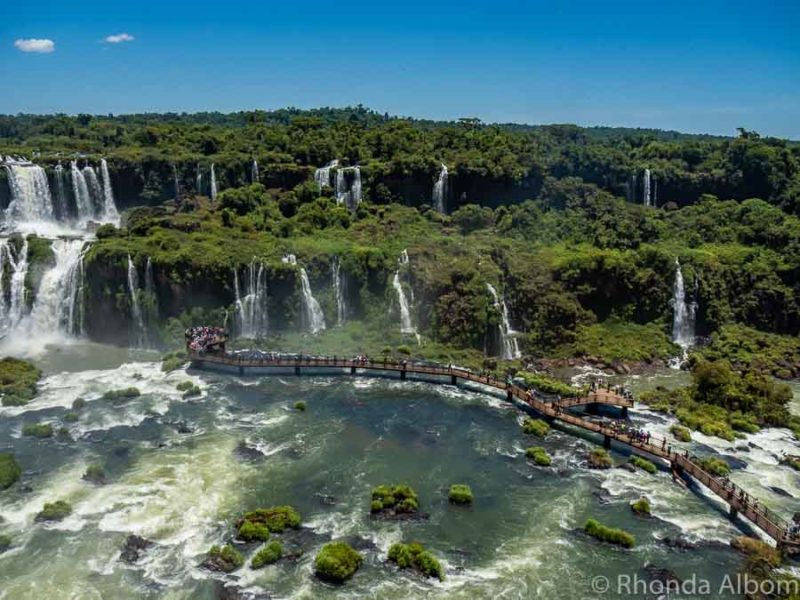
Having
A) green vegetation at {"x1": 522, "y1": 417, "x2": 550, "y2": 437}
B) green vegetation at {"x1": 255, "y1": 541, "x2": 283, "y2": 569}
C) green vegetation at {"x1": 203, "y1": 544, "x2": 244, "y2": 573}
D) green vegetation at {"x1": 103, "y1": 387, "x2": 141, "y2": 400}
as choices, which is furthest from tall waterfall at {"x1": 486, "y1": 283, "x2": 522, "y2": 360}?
green vegetation at {"x1": 203, "y1": 544, "x2": 244, "y2": 573}

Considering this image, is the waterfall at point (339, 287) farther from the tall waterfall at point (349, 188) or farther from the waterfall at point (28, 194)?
the waterfall at point (28, 194)

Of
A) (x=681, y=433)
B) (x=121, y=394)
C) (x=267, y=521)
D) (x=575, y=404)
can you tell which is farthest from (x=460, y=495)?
(x=121, y=394)

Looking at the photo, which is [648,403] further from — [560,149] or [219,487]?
[560,149]

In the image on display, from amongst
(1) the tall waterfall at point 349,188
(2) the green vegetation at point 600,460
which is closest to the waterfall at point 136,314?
(1) the tall waterfall at point 349,188

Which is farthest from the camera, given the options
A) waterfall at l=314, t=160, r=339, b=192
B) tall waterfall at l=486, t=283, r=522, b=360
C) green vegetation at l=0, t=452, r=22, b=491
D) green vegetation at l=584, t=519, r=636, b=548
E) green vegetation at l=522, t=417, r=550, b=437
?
waterfall at l=314, t=160, r=339, b=192

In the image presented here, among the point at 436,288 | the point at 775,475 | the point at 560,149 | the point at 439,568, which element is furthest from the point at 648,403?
the point at 560,149

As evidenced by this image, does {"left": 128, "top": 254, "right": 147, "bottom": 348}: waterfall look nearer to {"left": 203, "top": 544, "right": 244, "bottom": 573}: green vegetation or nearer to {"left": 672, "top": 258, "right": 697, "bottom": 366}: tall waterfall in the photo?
{"left": 203, "top": 544, "right": 244, "bottom": 573}: green vegetation
